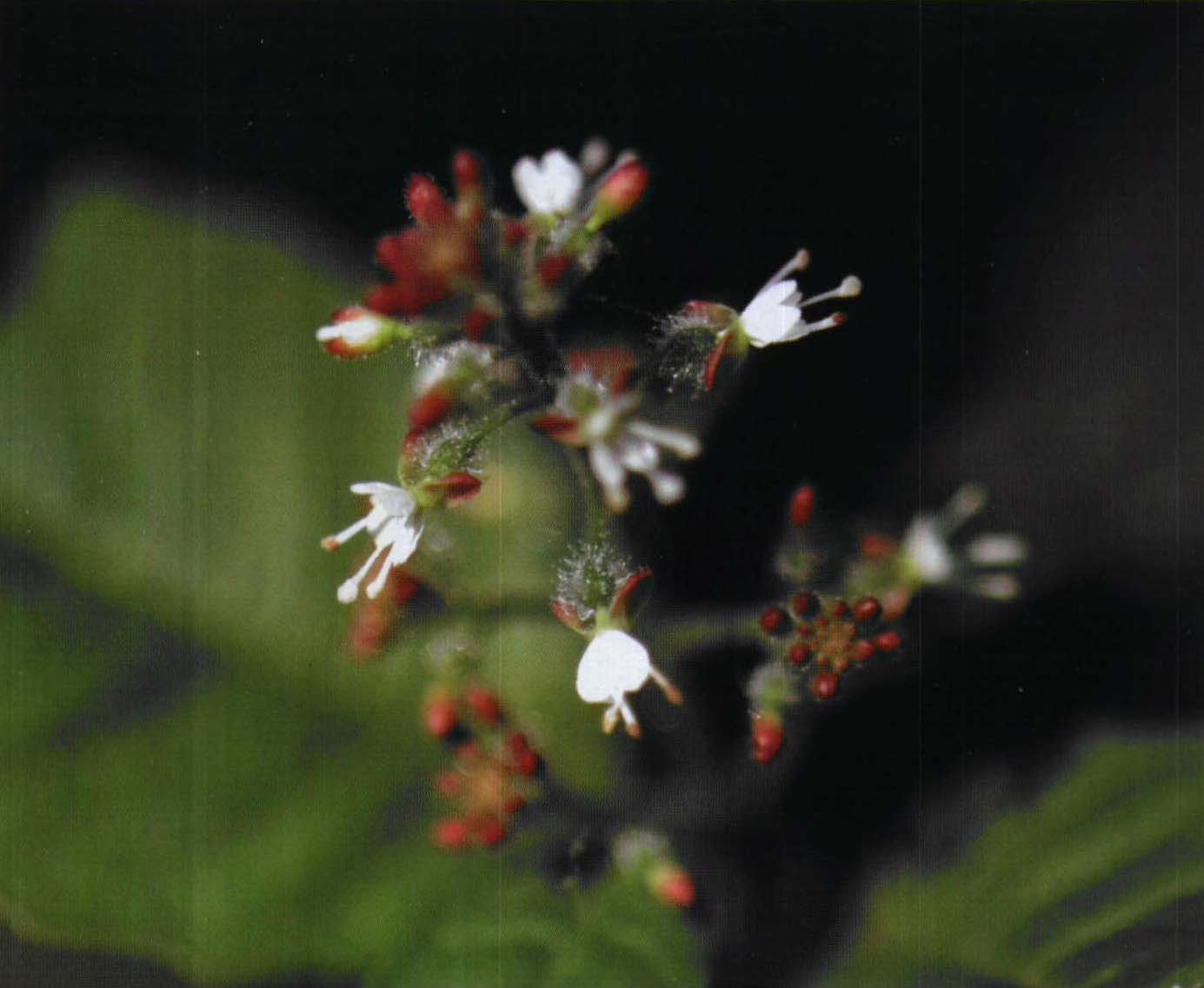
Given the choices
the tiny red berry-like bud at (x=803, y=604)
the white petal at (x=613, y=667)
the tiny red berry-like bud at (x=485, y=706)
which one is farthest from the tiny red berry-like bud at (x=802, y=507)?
the tiny red berry-like bud at (x=485, y=706)

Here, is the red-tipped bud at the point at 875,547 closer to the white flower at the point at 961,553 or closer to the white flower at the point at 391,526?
the white flower at the point at 961,553

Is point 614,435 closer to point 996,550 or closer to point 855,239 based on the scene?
point 855,239

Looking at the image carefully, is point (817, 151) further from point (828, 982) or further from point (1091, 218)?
point (828, 982)

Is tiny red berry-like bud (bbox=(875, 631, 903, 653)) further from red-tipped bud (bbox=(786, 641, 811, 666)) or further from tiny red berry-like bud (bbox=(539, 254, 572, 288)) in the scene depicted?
tiny red berry-like bud (bbox=(539, 254, 572, 288))

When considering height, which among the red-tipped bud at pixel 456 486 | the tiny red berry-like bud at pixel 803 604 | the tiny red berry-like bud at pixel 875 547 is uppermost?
the tiny red berry-like bud at pixel 875 547

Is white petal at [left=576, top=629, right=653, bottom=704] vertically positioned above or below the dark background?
below

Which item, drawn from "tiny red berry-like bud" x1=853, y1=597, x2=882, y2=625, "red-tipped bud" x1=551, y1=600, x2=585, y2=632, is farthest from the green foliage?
"tiny red berry-like bud" x1=853, y1=597, x2=882, y2=625
